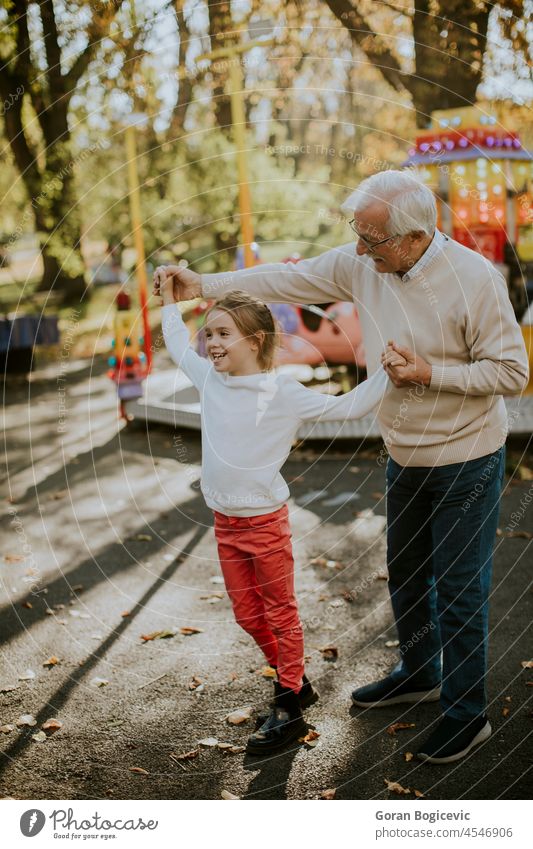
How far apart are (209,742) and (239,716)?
9.7 inches

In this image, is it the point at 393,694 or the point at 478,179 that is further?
the point at 478,179

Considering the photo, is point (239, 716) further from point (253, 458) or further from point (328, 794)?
point (253, 458)

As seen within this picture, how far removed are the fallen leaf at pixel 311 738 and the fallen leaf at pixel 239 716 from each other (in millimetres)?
337

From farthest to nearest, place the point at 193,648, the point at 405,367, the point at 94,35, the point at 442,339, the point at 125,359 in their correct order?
1. the point at 94,35
2. the point at 125,359
3. the point at 193,648
4. the point at 442,339
5. the point at 405,367

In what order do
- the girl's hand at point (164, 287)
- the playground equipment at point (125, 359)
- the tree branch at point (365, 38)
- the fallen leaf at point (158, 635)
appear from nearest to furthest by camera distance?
the girl's hand at point (164, 287), the fallen leaf at point (158, 635), the playground equipment at point (125, 359), the tree branch at point (365, 38)

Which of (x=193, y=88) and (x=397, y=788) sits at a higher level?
(x=193, y=88)

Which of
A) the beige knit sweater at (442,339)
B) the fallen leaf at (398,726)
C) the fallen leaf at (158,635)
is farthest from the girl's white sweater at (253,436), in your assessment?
the fallen leaf at (158,635)

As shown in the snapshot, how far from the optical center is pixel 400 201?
340 cm

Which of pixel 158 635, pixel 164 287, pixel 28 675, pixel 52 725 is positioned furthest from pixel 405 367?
pixel 28 675

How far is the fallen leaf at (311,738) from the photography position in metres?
4.04

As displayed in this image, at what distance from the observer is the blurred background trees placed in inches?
476

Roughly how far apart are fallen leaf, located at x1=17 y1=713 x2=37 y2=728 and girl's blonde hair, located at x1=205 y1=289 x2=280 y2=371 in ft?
6.80

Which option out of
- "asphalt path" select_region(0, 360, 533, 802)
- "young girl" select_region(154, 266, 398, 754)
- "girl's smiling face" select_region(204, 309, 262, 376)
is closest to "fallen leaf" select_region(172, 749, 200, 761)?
"asphalt path" select_region(0, 360, 533, 802)

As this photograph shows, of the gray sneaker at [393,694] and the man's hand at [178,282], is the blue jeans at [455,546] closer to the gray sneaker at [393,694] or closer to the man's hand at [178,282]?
the gray sneaker at [393,694]
